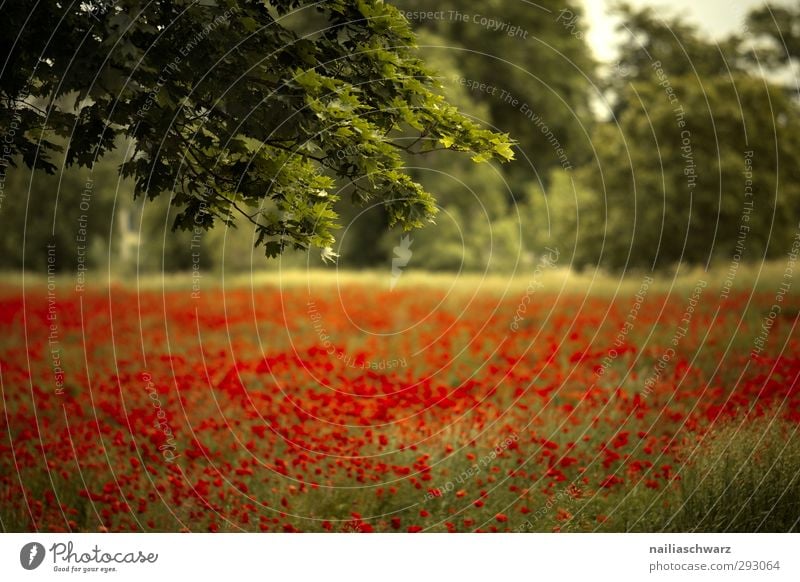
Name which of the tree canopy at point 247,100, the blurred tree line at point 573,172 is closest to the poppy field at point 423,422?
the tree canopy at point 247,100

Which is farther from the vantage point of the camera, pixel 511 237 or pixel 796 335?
pixel 511 237

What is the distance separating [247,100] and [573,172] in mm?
22180

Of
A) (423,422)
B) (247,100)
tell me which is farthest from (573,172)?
(247,100)

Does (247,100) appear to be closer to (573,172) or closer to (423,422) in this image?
(423,422)

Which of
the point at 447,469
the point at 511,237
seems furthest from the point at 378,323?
the point at 511,237

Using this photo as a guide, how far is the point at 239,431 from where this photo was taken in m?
8.25

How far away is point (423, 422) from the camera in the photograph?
818 centimetres

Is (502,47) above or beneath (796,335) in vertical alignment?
above

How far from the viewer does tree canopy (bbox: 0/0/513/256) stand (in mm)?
5227

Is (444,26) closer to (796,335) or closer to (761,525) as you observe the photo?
(796,335)

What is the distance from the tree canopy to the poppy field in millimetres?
2479

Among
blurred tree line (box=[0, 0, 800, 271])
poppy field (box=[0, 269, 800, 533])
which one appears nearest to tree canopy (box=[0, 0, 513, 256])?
poppy field (box=[0, 269, 800, 533])

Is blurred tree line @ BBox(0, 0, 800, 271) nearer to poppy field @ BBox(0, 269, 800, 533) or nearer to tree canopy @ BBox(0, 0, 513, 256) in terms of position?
poppy field @ BBox(0, 269, 800, 533)

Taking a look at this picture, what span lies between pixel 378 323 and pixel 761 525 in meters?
8.27
